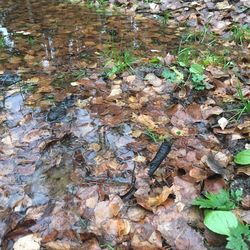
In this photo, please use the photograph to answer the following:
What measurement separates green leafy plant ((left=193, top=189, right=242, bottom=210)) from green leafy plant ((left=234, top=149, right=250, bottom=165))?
0.81ft

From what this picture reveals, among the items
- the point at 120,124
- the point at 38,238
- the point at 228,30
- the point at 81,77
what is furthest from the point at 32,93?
the point at 228,30

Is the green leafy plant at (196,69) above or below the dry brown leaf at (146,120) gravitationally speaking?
above

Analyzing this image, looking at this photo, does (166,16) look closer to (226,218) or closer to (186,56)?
(186,56)

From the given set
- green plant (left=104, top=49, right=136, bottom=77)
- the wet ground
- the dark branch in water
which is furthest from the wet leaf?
green plant (left=104, top=49, right=136, bottom=77)

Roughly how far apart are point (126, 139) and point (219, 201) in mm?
803

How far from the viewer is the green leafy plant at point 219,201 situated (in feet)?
5.77

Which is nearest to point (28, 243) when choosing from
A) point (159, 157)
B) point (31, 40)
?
point (159, 157)

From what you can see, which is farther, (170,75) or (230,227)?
(170,75)

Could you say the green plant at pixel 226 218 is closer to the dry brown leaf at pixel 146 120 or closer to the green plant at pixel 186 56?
the dry brown leaf at pixel 146 120

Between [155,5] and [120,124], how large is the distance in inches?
120

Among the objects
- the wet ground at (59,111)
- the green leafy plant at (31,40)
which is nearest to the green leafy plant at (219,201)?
the wet ground at (59,111)

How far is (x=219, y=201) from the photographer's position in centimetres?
178

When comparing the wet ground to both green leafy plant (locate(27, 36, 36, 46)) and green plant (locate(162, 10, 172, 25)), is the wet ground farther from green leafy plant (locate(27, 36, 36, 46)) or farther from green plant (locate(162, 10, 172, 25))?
green plant (locate(162, 10, 172, 25))

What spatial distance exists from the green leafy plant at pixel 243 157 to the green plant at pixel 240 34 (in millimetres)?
1961
